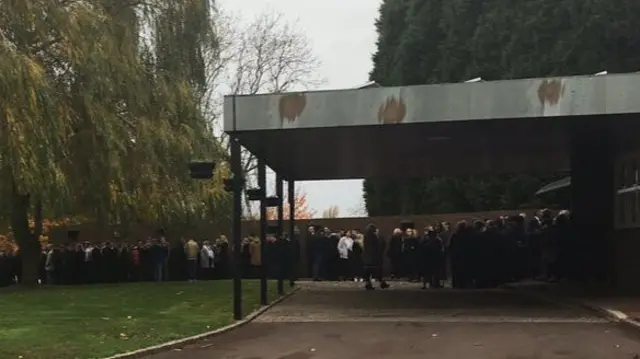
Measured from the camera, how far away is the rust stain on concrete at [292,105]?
14922 millimetres

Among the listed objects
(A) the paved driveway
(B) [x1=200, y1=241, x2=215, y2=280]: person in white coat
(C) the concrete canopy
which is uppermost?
(C) the concrete canopy

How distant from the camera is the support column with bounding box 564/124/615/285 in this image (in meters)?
20.7

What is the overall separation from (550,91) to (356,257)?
11.6 m

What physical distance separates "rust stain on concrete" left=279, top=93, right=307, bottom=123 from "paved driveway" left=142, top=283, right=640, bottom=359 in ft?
10.2

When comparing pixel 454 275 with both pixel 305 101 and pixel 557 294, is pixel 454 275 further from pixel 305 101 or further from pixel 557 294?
pixel 305 101

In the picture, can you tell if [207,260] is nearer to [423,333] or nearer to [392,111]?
[392,111]

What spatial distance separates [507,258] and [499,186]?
52.1 ft

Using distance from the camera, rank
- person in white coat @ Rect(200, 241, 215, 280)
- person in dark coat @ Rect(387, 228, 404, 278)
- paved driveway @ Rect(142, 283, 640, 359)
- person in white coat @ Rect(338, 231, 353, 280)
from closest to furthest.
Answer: paved driveway @ Rect(142, 283, 640, 359), person in dark coat @ Rect(387, 228, 404, 278), person in white coat @ Rect(338, 231, 353, 280), person in white coat @ Rect(200, 241, 215, 280)

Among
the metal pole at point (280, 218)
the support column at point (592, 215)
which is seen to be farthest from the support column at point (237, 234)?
Answer: the support column at point (592, 215)

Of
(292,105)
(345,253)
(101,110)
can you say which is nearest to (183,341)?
(292,105)

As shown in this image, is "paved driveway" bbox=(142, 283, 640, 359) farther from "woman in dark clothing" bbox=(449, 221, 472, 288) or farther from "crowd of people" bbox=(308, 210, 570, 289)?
"crowd of people" bbox=(308, 210, 570, 289)

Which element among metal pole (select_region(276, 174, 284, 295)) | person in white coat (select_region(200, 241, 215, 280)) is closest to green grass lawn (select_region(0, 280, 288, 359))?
metal pole (select_region(276, 174, 284, 295))

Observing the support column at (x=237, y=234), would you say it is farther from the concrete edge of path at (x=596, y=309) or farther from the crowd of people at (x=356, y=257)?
the concrete edge of path at (x=596, y=309)

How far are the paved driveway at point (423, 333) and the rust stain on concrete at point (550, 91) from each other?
321cm
